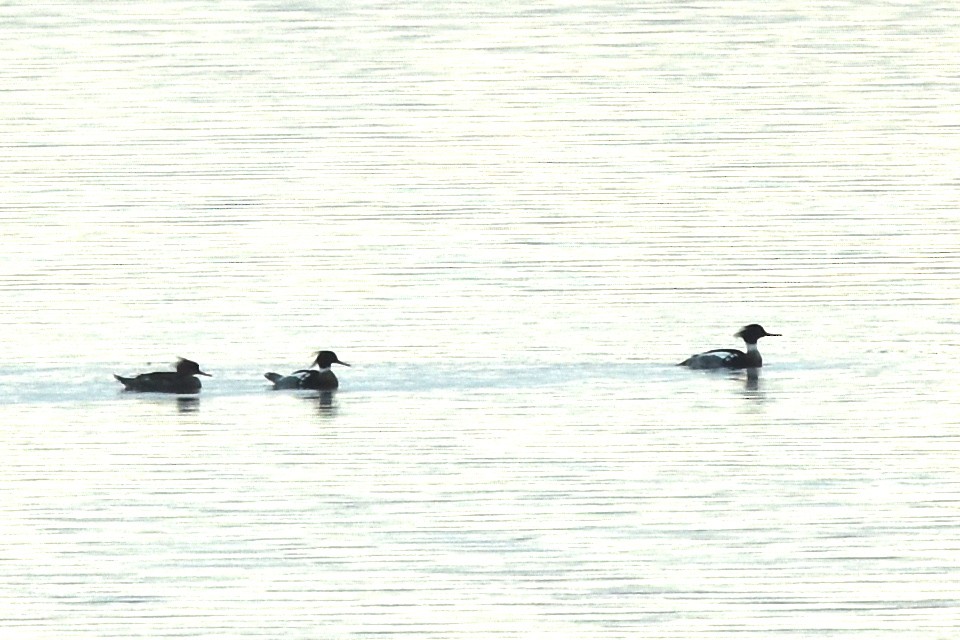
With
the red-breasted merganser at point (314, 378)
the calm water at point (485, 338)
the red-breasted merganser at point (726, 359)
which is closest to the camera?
the calm water at point (485, 338)

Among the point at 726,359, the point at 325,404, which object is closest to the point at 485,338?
the point at 726,359

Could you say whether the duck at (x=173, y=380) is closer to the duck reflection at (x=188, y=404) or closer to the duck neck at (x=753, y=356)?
the duck reflection at (x=188, y=404)

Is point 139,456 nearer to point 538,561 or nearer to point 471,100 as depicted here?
point 538,561

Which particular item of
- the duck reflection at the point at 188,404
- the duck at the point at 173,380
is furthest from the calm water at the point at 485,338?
the duck at the point at 173,380

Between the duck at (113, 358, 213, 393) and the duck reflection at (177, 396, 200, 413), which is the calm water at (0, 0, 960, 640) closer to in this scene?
the duck reflection at (177, 396, 200, 413)

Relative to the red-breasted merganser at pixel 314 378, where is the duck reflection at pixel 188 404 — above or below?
below

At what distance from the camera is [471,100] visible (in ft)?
169

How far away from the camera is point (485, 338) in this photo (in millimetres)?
31344

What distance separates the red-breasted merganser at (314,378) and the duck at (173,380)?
2.48 feet

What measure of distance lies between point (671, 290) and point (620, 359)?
4.03 metres

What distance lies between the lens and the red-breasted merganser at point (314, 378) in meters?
29.0

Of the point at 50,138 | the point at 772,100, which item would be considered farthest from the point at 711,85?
the point at 50,138

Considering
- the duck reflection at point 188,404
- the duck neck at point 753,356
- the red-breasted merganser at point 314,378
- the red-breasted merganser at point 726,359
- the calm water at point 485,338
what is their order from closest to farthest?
the calm water at point 485,338 < the duck reflection at point 188,404 < the red-breasted merganser at point 314,378 < the red-breasted merganser at point 726,359 < the duck neck at point 753,356

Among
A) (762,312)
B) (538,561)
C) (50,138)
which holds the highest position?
(50,138)
